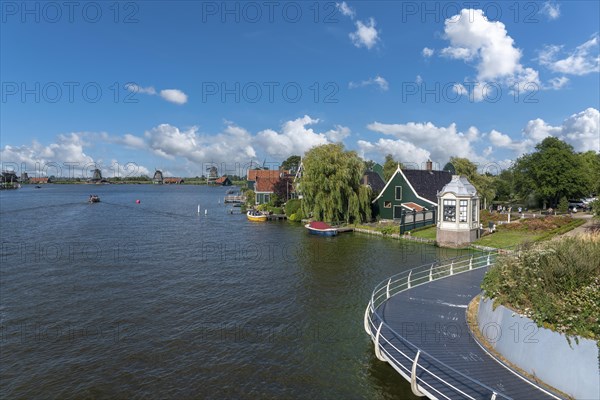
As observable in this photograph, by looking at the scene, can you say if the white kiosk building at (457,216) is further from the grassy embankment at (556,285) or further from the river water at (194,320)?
the grassy embankment at (556,285)

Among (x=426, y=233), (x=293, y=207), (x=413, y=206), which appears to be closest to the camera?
(x=426, y=233)

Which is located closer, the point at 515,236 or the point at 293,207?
the point at 515,236

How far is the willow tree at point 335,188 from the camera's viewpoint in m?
50.5

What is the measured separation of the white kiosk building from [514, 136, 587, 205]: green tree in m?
28.3

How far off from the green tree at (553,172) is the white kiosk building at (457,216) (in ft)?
93.0

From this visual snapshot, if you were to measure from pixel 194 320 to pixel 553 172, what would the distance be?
5842 cm

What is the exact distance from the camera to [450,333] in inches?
545

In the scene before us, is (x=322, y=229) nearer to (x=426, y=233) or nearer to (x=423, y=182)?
(x=426, y=233)

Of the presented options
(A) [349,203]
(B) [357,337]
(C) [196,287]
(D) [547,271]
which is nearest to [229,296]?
(C) [196,287]

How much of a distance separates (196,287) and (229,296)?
309 centimetres

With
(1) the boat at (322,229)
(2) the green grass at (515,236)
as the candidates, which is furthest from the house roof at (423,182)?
(1) the boat at (322,229)

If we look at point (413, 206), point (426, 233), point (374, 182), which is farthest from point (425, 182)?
point (426, 233)

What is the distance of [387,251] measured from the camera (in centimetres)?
3569

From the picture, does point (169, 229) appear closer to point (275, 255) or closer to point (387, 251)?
point (275, 255)
